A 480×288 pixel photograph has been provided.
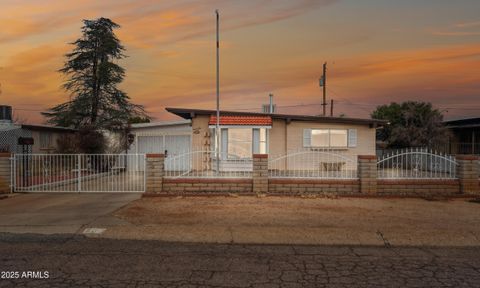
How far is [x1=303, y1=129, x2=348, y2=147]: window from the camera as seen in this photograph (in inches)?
926

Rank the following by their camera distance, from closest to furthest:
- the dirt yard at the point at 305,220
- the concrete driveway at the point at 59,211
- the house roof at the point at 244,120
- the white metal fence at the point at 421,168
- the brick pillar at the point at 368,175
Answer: the dirt yard at the point at 305,220
the concrete driveway at the point at 59,211
the brick pillar at the point at 368,175
the white metal fence at the point at 421,168
the house roof at the point at 244,120

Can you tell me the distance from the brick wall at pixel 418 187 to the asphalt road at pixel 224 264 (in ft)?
18.7

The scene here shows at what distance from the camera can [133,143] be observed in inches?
991

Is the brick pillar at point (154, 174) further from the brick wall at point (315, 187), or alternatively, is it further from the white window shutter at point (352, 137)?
the white window shutter at point (352, 137)

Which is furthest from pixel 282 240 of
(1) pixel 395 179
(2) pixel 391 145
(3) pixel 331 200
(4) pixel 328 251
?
(2) pixel 391 145

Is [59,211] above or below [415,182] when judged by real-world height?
below

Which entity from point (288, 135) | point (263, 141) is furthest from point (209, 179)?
point (288, 135)

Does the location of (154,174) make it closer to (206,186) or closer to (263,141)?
(206,186)

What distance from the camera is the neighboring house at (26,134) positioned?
21625mm

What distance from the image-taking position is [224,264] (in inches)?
258

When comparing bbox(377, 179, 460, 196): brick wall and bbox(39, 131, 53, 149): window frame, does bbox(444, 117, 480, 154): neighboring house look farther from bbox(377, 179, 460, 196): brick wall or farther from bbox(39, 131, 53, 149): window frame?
bbox(39, 131, 53, 149): window frame

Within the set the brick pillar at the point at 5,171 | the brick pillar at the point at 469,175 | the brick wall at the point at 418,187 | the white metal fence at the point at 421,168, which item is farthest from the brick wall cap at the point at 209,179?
the brick pillar at the point at 469,175

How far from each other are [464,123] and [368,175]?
2330 centimetres

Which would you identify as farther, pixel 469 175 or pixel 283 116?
pixel 283 116
